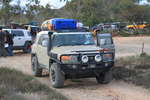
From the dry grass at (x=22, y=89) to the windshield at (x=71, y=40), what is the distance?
1.69 m

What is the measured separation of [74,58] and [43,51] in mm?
2096

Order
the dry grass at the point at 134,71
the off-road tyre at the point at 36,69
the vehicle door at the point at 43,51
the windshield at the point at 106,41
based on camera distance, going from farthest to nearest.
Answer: the windshield at the point at 106,41 → the off-road tyre at the point at 36,69 → the vehicle door at the point at 43,51 → the dry grass at the point at 134,71

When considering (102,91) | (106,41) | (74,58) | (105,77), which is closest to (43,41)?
(74,58)

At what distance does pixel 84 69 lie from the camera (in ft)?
35.0

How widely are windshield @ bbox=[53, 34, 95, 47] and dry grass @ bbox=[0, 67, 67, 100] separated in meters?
1.69

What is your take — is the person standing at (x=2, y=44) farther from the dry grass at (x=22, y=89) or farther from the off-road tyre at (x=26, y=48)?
the dry grass at (x=22, y=89)

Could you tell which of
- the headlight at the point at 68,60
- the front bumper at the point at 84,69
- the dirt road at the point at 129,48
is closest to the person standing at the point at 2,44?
the dirt road at the point at 129,48

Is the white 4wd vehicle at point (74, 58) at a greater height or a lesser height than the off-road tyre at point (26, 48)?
greater

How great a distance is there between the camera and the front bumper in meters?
10.6

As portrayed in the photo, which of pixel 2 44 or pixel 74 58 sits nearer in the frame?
pixel 74 58

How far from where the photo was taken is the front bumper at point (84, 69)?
10.6 meters

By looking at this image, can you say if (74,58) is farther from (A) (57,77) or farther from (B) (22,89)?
(B) (22,89)

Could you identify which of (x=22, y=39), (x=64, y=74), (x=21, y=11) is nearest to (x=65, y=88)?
(x=64, y=74)

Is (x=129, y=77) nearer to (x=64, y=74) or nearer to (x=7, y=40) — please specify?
(x=64, y=74)
